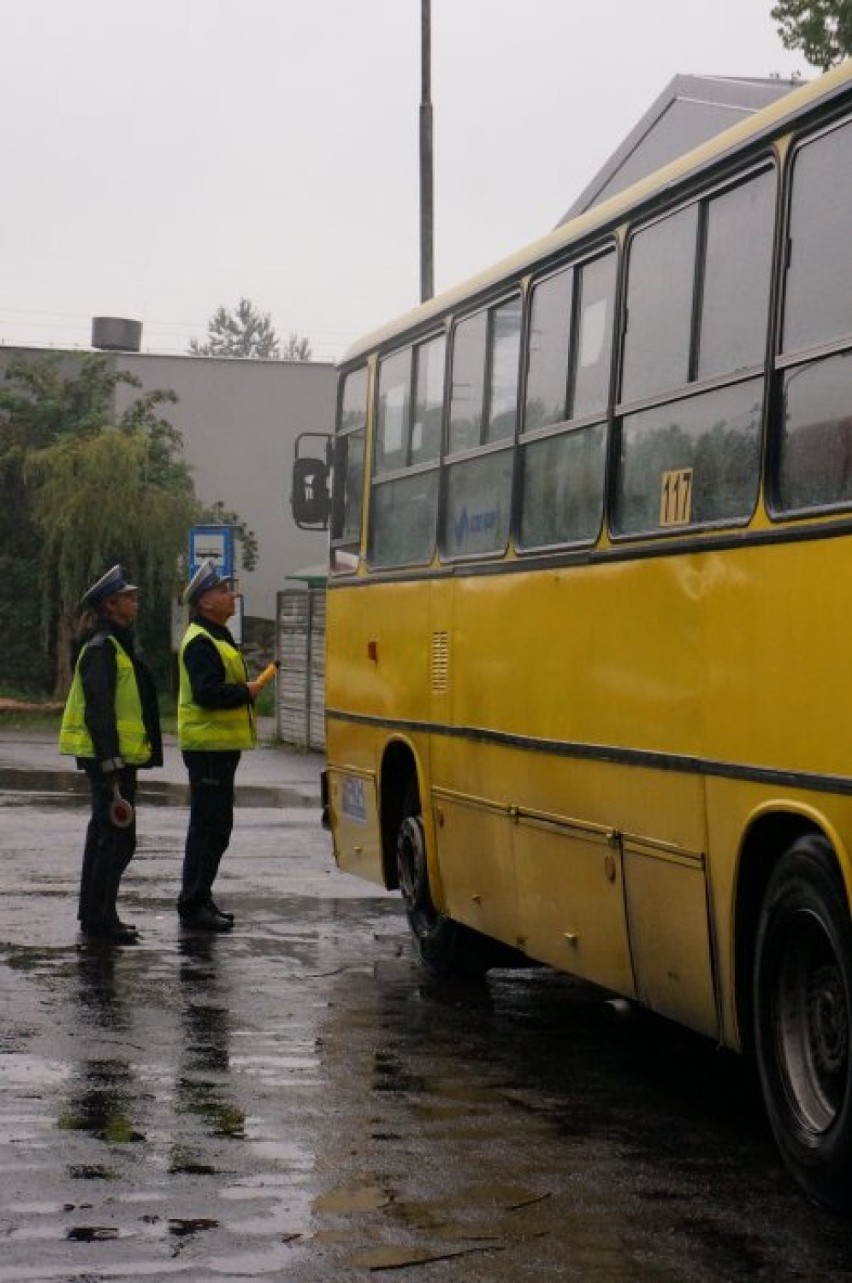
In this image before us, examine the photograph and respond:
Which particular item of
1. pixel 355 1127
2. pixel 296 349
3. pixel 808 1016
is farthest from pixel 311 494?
pixel 296 349

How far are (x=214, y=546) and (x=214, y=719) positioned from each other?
17.0m

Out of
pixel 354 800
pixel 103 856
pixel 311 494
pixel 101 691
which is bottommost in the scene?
pixel 103 856

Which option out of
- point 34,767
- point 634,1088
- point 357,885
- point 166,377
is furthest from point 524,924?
point 166,377

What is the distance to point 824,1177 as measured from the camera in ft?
22.8

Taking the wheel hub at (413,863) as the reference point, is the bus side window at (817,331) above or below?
above

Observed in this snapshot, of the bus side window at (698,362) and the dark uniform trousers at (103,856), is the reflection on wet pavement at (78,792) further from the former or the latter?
the bus side window at (698,362)

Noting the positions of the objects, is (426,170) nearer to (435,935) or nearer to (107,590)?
(107,590)

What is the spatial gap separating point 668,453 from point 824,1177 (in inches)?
98.3

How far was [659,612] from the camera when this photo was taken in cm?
818

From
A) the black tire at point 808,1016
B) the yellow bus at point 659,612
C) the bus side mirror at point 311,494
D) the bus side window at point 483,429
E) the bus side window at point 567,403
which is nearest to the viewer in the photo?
the black tire at point 808,1016

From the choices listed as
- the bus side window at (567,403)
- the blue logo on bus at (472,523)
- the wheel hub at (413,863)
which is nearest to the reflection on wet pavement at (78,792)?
the wheel hub at (413,863)

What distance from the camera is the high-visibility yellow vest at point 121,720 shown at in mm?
13516

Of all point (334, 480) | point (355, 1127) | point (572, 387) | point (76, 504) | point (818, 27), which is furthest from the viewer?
point (76, 504)

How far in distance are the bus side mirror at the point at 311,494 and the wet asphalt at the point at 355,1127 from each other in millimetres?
2287
